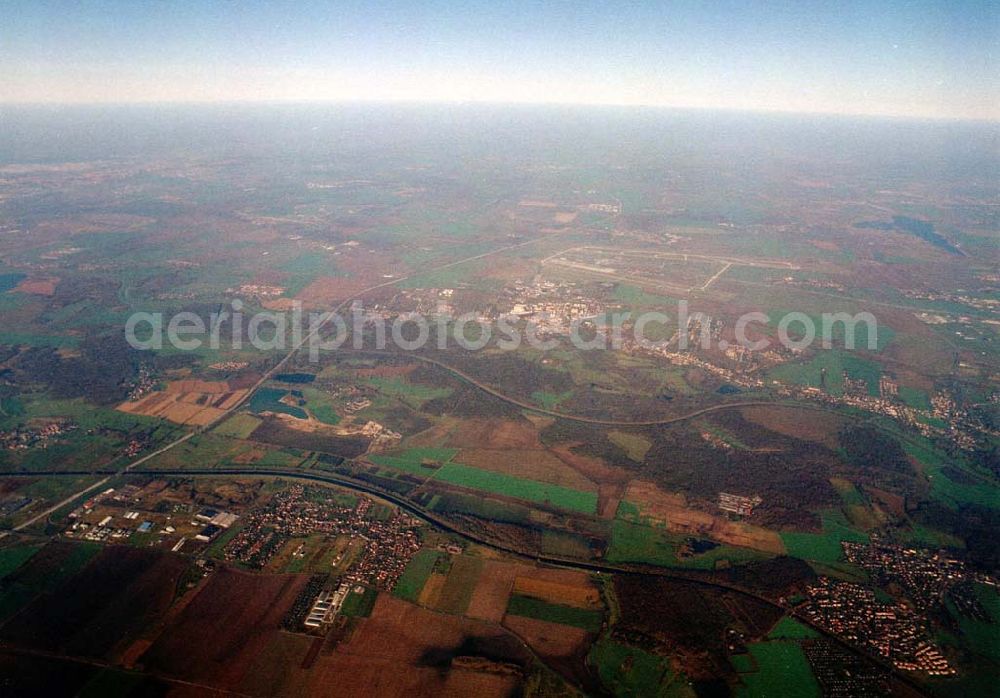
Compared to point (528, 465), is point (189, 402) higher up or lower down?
higher up

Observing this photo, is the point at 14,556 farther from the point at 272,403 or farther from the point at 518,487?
the point at 518,487

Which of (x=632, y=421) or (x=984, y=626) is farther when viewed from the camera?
(x=632, y=421)

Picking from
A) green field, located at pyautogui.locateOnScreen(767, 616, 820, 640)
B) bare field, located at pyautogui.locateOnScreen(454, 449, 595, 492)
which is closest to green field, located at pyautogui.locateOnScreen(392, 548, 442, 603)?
bare field, located at pyautogui.locateOnScreen(454, 449, 595, 492)

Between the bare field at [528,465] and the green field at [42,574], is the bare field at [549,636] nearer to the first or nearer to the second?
the bare field at [528,465]

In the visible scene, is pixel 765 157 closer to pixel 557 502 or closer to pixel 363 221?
pixel 363 221

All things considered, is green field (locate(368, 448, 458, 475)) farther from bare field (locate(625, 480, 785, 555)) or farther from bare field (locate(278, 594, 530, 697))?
bare field (locate(625, 480, 785, 555))

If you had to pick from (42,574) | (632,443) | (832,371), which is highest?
(832,371)

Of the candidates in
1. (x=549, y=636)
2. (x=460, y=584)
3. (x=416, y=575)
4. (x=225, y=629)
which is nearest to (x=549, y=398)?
(x=460, y=584)
